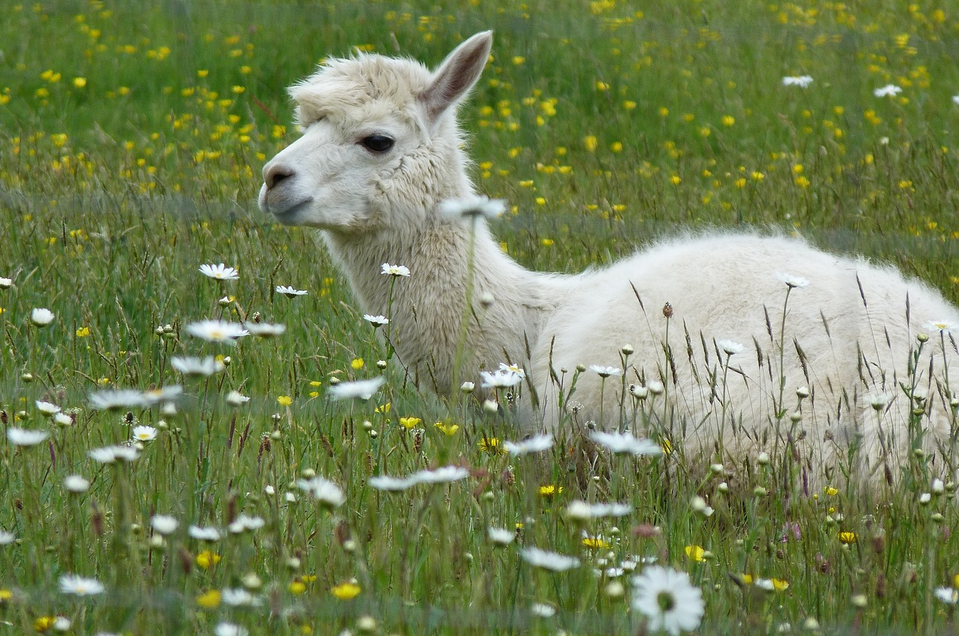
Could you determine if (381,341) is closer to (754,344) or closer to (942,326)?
(754,344)

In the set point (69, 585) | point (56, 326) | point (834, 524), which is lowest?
point (56, 326)

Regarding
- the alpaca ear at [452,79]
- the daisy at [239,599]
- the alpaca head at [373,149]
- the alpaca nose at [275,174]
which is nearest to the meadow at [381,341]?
the daisy at [239,599]

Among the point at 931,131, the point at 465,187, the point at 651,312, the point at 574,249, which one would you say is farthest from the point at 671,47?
the point at 651,312

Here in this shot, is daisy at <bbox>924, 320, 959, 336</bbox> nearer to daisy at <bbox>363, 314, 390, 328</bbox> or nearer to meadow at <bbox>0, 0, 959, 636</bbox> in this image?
meadow at <bbox>0, 0, 959, 636</bbox>

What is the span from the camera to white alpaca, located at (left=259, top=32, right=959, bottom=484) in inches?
131

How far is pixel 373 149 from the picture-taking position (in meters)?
4.30

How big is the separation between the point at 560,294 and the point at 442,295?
484 mm

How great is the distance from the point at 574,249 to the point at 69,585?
4.24 meters

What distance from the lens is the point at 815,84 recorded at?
8.64m

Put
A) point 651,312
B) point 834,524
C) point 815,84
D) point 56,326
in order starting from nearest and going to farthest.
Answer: point 834,524 < point 651,312 < point 56,326 < point 815,84

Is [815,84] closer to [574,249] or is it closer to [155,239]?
[574,249]

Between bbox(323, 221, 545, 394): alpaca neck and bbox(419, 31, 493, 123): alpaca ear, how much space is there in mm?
497

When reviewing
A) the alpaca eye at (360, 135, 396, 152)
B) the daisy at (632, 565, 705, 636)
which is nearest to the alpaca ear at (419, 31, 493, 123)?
the alpaca eye at (360, 135, 396, 152)

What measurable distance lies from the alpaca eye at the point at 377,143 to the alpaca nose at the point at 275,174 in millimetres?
343
